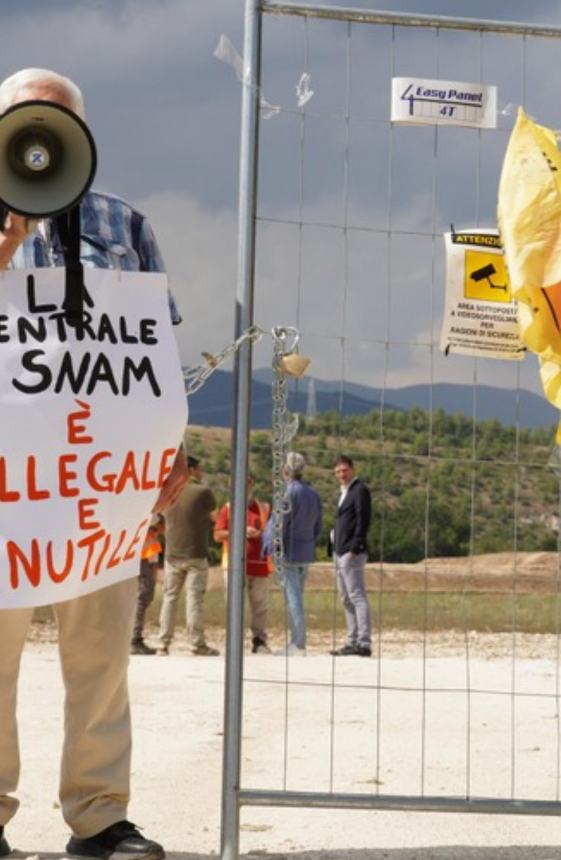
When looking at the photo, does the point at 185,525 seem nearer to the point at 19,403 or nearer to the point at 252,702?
the point at 252,702

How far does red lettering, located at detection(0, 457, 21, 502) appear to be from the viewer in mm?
4555

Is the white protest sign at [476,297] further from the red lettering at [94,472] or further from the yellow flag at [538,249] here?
the red lettering at [94,472]

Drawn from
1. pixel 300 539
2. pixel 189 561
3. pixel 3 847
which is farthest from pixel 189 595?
pixel 3 847

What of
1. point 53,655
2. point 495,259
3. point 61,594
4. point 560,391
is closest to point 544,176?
point 495,259

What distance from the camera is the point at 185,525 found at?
563 inches

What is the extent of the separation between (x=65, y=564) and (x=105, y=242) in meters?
0.92

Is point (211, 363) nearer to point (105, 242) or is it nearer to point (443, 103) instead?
point (105, 242)

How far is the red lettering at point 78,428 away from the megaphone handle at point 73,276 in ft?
0.78

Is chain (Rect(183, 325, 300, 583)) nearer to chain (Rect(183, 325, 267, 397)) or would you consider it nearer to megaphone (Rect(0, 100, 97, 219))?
chain (Rect(183, 325, 267, 397))

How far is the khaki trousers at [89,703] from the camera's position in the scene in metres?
4.79

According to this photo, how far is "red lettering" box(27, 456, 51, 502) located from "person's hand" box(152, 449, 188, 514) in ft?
1.16

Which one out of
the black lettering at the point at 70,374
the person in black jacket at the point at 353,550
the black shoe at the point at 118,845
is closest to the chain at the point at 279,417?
the black lettering at the point at 70,374

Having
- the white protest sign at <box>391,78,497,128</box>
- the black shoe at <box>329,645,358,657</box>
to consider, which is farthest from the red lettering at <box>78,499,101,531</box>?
the black shoe at <box>329,645,358,657</box>

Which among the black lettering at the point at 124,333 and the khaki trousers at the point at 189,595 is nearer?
the black lettering at the point at 124,333
